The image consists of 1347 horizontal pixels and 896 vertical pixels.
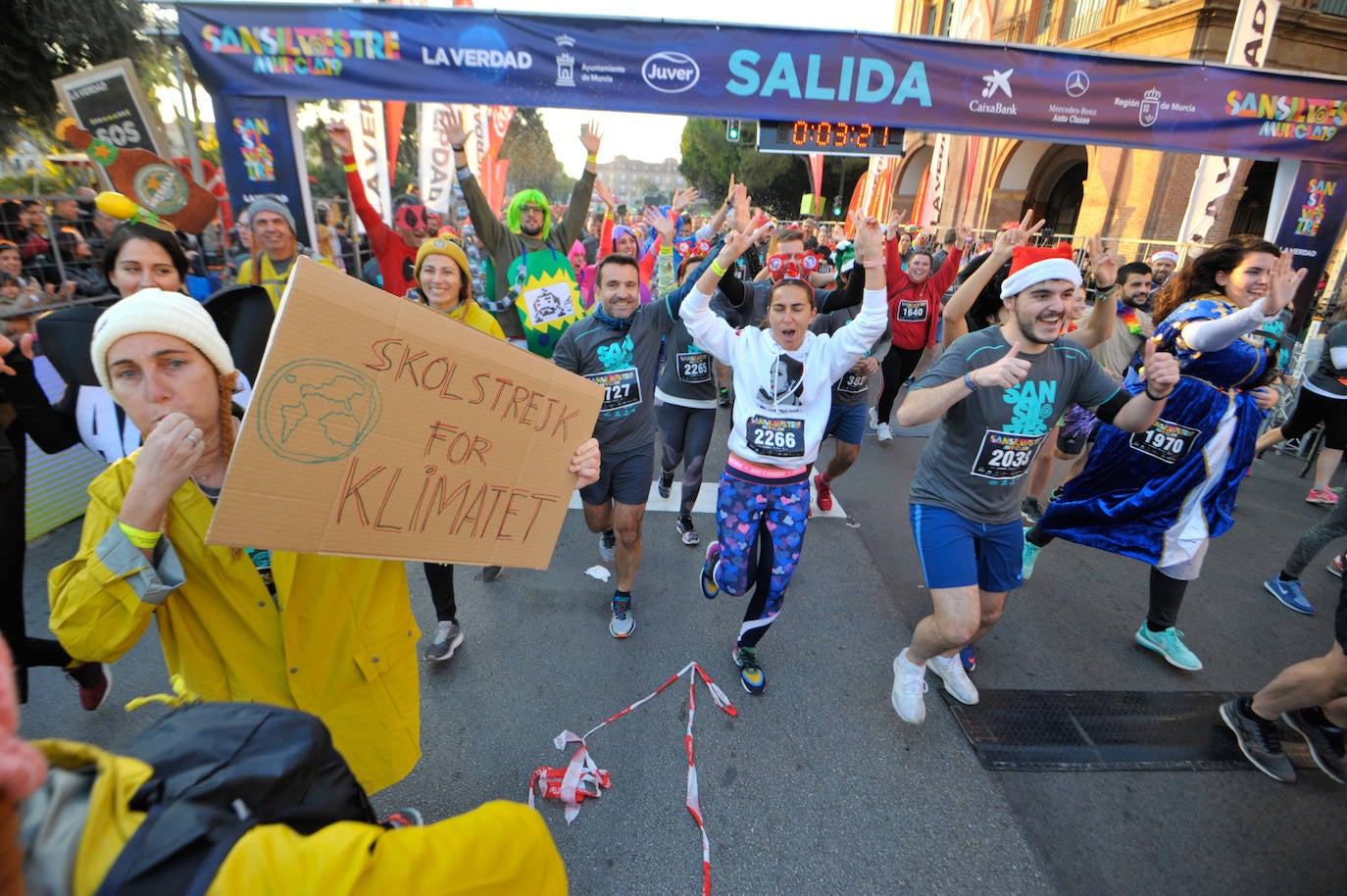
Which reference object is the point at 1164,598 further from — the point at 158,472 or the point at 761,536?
the point at 158,472

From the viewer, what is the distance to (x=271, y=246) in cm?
411

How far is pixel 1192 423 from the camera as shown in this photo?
3.20m

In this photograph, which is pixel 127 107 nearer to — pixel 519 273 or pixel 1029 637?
pixel 519 273

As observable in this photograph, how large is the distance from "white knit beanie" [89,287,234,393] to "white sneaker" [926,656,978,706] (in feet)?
10.1

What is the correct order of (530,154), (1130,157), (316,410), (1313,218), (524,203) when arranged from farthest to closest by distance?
1. (530,154)
2. (1130,157)
3. (1313,218)
4. (524,203)
5. (316,410)

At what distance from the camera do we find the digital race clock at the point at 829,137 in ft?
21.9

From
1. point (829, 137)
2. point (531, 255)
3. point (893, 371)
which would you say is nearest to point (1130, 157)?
point (829, 137)

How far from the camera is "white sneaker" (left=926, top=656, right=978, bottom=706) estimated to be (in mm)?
2992

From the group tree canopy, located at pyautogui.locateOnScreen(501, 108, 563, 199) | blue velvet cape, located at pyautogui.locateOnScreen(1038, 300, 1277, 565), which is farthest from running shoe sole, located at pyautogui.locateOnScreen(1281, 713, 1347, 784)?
tree canopy, located at pyautogui.locateOnScreen(501, 108, 563, 199)

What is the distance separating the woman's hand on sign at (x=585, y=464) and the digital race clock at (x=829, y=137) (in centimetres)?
578

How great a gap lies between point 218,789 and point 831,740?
2.52m

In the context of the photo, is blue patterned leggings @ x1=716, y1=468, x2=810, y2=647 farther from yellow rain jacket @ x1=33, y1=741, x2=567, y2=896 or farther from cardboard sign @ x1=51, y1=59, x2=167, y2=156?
cardboard sign @ x1=51, y1=59, x2=167, y2=156

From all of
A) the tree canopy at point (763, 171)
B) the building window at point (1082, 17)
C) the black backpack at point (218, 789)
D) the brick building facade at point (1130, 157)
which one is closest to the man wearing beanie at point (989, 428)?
the black backpack at point (218, 789)

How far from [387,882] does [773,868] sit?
186 centimetres
